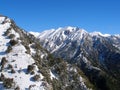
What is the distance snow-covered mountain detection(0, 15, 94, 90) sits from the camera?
62.0 m

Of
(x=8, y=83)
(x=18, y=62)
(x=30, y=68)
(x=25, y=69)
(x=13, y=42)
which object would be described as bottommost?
(x=8, y=83)

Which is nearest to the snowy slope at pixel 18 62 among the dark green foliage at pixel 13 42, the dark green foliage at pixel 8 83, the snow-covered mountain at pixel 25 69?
the snow-covered mountain at pixel 25 69

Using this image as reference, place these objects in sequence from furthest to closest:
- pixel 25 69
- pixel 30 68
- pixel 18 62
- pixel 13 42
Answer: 1. pixel 13 42
2. pixel 18 62
3. pixel 25 69
4. pixel 30 68

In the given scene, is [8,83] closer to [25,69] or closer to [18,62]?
[25,69]

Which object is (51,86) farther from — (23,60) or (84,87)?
(84,87)

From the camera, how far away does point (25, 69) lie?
66.4 m

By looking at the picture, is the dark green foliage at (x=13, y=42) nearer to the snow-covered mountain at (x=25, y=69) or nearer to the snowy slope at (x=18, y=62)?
the snow-covered mountain at (x=25, y=69)

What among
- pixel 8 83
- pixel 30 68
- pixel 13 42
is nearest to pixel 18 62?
pixel 30 68

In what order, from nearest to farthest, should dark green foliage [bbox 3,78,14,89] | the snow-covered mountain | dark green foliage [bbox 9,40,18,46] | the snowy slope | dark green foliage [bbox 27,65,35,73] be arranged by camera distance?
1. dark green foliage [bbox 3,78,14,89]
2. the snowy slope
3. the snow-covered mountain
4. dark green foliage [bbox 27,65,35,73]
5. dark green foliage [bbox 9,40,18,46]

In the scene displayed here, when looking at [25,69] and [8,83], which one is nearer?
[8,83]

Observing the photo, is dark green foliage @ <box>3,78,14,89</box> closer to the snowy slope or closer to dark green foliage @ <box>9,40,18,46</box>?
the snowy slope

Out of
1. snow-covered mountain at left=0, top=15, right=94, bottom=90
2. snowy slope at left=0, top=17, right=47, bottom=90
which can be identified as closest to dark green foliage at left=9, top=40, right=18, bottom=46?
snow-covered mountain at left=0, top=15, right=94, bottom=90

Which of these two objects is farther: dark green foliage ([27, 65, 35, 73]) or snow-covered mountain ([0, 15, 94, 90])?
dark green foliage ([27, 65, 35, 73])

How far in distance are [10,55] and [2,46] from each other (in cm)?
554
